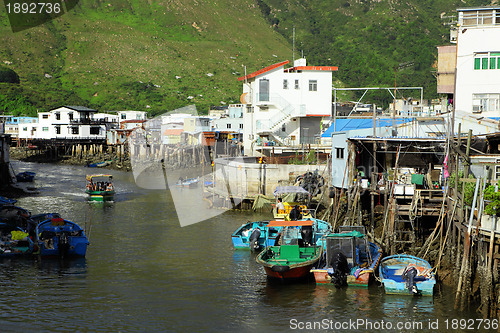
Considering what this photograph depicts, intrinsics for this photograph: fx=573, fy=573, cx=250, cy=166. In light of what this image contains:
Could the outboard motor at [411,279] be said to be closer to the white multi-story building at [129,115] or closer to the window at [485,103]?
the window at [485,103]

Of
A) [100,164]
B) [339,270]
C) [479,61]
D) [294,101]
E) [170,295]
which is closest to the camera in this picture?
[339,270]

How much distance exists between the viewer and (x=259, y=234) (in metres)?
35.5

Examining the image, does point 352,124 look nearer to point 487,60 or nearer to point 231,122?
point 487,60

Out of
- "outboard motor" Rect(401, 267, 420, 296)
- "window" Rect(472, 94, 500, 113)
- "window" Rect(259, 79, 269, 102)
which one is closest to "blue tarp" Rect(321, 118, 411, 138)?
"window" Rect(472, 94, 500, 113)

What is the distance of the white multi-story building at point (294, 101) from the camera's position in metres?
64.6

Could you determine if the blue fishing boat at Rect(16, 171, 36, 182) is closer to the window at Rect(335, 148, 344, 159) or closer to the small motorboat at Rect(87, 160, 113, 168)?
the small motorboat at Rect(87, 160, 113, 168)

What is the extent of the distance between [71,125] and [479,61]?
9766 centimetres

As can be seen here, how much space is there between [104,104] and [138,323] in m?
142

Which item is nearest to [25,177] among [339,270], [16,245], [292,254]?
[16,245]

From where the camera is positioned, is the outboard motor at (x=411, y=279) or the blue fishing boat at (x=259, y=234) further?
the blue fishing boat at (x=259, y=234)

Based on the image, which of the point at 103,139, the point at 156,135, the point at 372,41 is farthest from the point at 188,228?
the point at 372,41

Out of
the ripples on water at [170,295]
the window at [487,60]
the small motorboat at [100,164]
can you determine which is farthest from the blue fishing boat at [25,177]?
the window at [487,60]

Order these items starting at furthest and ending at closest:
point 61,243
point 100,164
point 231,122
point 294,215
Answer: point 231,122 → point 100,164 → point 294,215 → point 61,243

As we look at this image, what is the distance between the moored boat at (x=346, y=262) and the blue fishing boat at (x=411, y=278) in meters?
0.95
